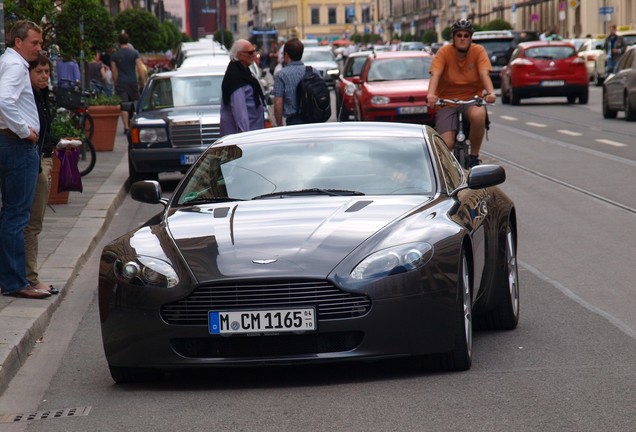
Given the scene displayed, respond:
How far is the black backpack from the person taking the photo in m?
14.5

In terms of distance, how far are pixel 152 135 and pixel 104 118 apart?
19.3ft

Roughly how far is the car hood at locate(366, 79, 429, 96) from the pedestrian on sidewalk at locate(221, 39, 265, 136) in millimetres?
12719

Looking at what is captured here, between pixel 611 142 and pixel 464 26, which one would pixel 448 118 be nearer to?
pixel 464 26

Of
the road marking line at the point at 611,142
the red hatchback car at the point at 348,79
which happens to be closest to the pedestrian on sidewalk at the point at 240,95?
the road marking line at the point at 611,142

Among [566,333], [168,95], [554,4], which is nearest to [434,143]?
[566,333]

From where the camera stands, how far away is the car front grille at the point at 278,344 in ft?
21.8

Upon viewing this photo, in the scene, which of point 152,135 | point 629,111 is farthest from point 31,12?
point 629,111

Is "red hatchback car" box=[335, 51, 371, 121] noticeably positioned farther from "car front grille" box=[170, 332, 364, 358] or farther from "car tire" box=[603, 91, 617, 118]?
"car front grille" box=[170, 332, 364, 358]

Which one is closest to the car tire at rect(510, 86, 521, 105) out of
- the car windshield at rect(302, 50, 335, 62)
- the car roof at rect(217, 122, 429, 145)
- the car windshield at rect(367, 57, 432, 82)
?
the car windshield at rect(367, 57, 432, 82)

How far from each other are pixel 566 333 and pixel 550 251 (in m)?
3.79

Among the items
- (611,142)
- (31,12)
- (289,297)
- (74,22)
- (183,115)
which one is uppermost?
(31,12)

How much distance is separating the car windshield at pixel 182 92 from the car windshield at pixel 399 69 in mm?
8238

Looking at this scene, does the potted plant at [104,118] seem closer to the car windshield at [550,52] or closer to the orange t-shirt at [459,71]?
the orange t-shirt at [459,71]

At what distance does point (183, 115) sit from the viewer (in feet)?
62.4
